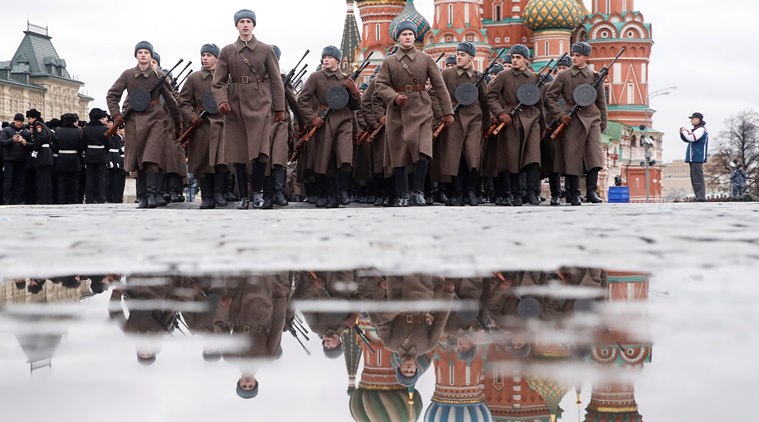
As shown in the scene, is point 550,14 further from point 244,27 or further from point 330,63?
point 244,27

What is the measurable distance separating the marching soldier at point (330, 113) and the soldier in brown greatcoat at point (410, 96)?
0.80 meters

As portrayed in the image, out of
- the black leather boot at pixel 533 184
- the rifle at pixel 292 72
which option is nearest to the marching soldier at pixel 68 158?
the rifle at pixel 292 72

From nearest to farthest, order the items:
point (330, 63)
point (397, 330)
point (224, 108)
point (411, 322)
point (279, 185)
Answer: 1. point (397, 330)
2. point (411, 322)
3. point (224, 108)
4. point (279, 185)
5. point (330, 63)

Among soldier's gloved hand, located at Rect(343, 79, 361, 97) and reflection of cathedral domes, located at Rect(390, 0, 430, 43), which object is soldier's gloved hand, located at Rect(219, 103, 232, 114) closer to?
soldier's gloved hand, located at Rect(343, 79, 361, 97)

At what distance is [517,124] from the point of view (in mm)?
14070

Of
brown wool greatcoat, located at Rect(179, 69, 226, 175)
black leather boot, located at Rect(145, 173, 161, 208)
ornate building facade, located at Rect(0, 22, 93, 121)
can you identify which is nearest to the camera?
black leather boot, located at Rect(145, 173, 161, 208)

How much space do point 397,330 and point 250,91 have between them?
30.6ft

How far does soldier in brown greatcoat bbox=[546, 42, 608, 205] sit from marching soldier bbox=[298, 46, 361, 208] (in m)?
2.51

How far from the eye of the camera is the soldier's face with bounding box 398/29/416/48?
12.4 meters

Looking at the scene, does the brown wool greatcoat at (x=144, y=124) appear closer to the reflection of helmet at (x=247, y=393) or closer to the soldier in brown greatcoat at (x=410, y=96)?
the soldier in brown greatcoat at (x=410, y=96)

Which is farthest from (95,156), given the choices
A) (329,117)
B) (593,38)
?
(593,38)

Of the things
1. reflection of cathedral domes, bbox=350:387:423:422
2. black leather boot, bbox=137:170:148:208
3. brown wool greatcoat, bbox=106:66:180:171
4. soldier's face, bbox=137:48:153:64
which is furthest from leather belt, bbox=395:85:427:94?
reflection of cathedral domes, bbox=350:387:423:422

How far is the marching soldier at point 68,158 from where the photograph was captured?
2059cm

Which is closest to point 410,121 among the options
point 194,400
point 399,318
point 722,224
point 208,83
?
point 208,83
